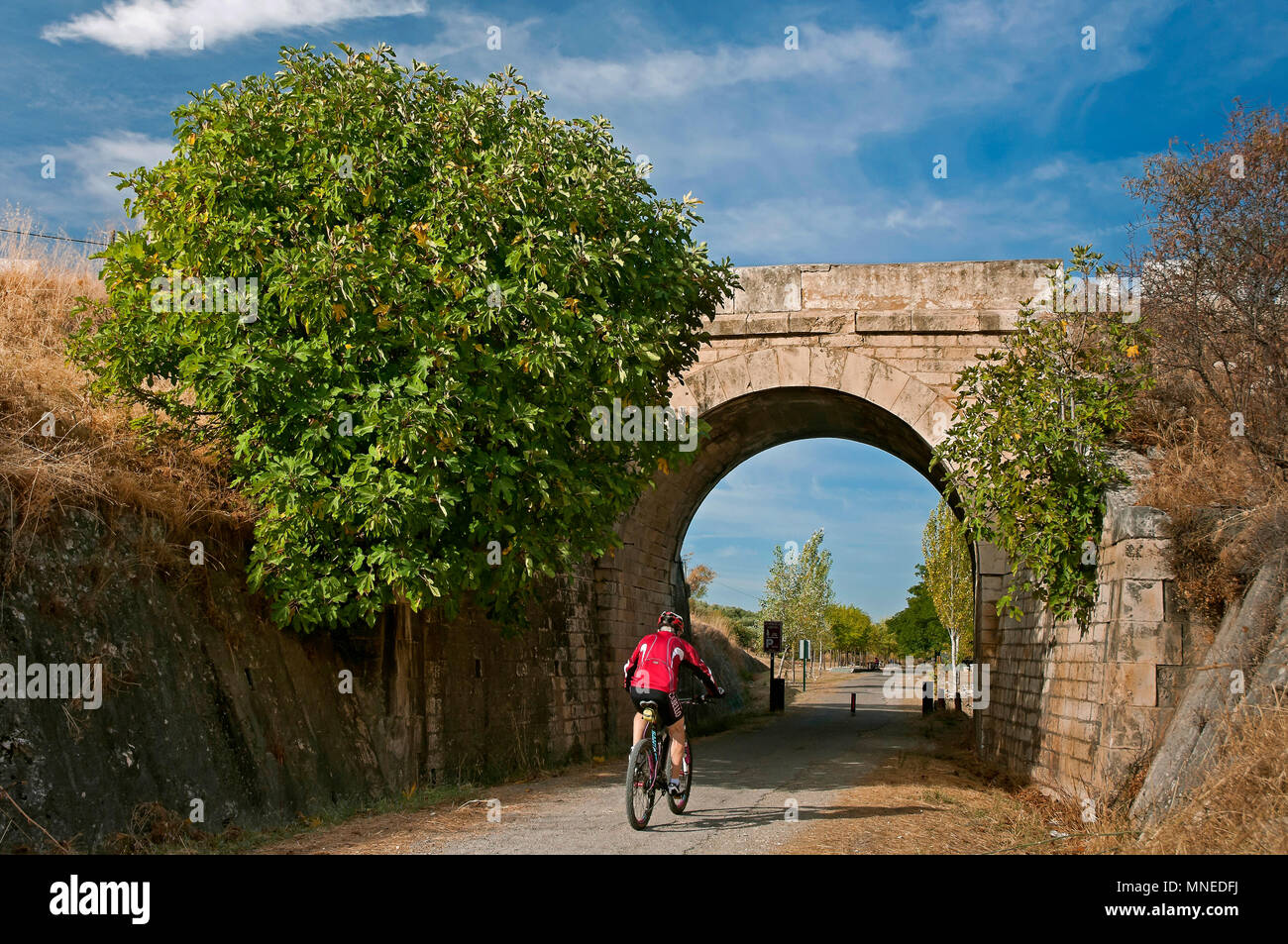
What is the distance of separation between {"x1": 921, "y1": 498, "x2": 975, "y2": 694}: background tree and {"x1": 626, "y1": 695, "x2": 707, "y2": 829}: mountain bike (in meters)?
29.3

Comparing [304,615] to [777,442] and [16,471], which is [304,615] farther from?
[777,442]

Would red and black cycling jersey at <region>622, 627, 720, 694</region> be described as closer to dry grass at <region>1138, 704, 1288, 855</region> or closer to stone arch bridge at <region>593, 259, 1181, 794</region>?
dry grass at <region>1138, 704, 1288, 855</region>

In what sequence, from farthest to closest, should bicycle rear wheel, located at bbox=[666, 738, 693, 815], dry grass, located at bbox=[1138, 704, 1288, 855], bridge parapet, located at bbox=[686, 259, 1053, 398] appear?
bridge parapet, located at bbox=[686, 259, 1053, 398] < bicycle rear wheel, located at bbox=[666, 738, 693, 815] < dry grass, located at bbox=[1138, 704, 1288, 855]

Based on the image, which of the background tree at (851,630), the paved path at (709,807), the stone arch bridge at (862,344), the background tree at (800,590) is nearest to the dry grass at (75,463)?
the paved path at (709,807)

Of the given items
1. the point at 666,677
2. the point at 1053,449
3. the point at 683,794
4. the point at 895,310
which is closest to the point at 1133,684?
the point at 1053,449

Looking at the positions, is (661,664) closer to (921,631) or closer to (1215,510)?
(1215,510)

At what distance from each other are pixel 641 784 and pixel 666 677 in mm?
867

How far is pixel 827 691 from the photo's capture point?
159 ft

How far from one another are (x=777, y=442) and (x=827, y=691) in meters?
30.2

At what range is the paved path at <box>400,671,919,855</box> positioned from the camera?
24.4 ft

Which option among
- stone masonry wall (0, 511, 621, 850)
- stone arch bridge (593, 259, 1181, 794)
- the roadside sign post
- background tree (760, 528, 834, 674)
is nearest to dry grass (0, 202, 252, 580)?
stone masonry wall (0, 511, 621, 850)

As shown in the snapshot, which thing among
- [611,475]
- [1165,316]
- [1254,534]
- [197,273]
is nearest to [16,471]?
[197,273]

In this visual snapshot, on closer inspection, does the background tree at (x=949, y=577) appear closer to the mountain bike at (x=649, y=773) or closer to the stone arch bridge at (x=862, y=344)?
the stone arch bridge at (x=862, y=344)

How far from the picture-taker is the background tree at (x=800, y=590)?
52.0 m
